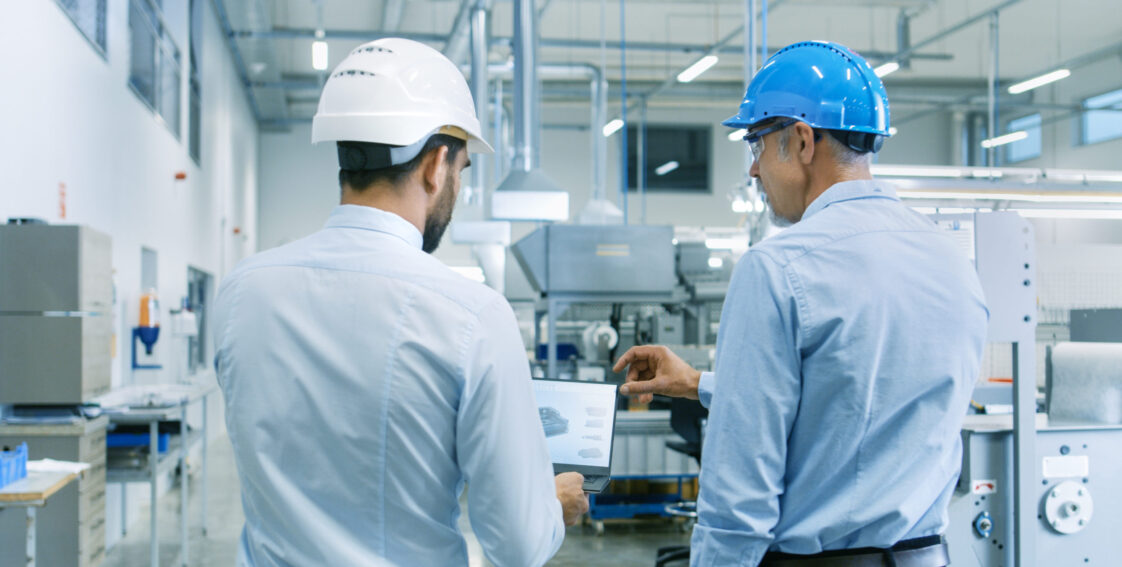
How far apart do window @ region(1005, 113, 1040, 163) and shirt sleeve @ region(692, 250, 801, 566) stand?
1387cm

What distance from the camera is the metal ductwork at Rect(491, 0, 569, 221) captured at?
566 centimetres

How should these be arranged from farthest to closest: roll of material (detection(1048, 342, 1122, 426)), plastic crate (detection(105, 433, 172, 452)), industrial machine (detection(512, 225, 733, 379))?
1. industrial machine (detection(512, 225, 733, 379))
2. plastic crate (detection(105, 433, 172, 452))
3. roll of material (detection(1048, 342, 1122, 426))

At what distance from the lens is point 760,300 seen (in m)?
1.25

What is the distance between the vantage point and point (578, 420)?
179 cm

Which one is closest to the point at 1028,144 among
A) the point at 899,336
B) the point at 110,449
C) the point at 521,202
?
the point at 521,202

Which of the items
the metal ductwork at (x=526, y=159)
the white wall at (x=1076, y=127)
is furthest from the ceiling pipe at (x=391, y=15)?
the white wall at (x=1076, y=127)

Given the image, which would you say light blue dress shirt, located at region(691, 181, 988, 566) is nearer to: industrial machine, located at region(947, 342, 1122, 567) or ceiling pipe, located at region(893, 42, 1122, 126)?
industrial machine, located at region(947, 342, 1122, 567)

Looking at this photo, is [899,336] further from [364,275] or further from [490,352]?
[364,275]

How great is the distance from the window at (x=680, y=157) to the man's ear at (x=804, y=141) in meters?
14.0

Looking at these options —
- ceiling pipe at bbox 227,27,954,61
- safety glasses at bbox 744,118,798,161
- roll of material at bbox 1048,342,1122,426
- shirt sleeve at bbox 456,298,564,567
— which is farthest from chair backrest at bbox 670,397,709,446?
ceiling pipe at bbox 227,27,954,61

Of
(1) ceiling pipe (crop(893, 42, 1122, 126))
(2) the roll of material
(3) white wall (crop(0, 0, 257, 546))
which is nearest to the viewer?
(2) the roll of material

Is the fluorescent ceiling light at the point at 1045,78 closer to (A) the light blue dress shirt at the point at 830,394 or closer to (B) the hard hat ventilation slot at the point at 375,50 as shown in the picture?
(A) the light blue dress shirt at the point at 830,394

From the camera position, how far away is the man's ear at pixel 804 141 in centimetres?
138

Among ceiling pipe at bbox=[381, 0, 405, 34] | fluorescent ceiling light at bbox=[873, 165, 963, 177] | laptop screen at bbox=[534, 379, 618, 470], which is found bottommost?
laptop screen at bbox=[534, 379, 618, 470]
